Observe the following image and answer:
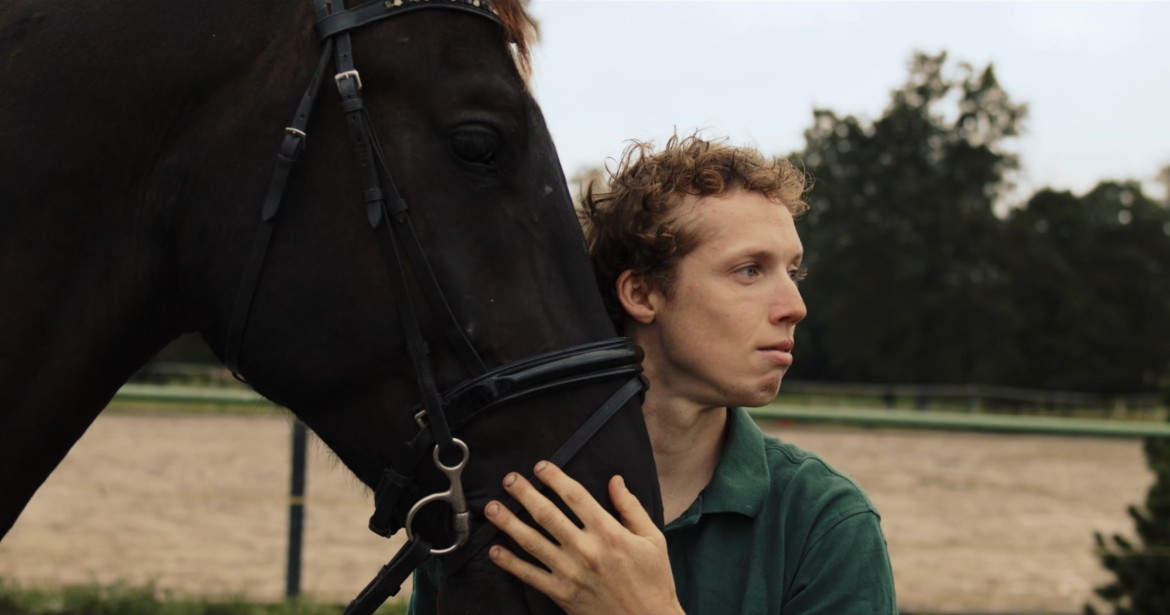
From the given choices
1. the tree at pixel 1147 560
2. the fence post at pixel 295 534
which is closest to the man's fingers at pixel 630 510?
the fence post at pixel 295 534

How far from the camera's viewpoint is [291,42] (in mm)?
1581

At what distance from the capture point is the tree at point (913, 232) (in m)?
41.1

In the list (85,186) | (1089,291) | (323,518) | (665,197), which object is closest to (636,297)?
(665,197)

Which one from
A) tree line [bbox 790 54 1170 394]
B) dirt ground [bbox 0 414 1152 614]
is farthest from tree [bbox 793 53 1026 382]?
dirt ground [bbox 0 414 1152 614]

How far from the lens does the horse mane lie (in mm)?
1636

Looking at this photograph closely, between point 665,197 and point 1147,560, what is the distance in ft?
15.0

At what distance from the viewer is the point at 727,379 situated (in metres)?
1.84

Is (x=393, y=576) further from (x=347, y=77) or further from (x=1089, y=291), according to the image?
(x=1089, y=291)

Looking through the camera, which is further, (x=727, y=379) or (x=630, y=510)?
(x=727, y=379)

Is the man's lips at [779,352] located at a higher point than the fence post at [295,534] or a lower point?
higher

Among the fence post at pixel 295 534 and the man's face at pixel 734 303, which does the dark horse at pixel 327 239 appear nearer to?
the man's face at pixel 734 303

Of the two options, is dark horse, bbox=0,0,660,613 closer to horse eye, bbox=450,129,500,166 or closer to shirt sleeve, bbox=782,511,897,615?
horse eye, bbox=450,129,500,166

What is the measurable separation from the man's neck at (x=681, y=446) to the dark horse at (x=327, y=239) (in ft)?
1.34

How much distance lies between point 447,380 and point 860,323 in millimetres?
42743
